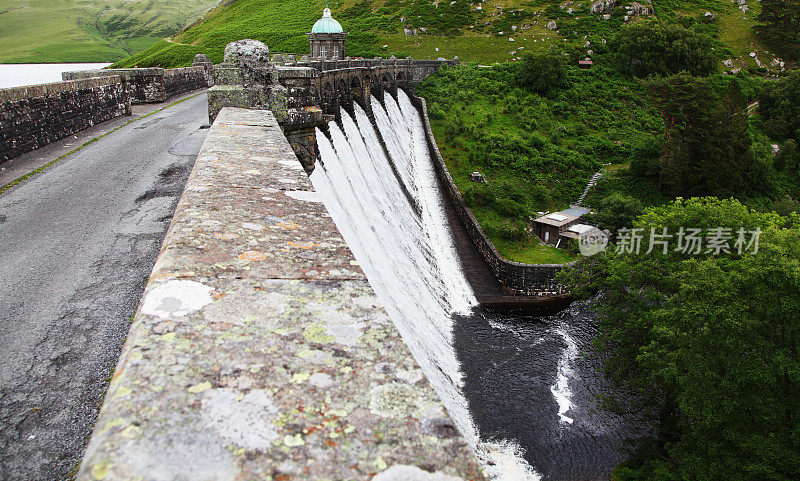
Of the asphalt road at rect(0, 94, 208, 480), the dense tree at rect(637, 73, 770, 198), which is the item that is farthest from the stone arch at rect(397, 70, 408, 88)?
the asphalt road at rect(0, 94, 208, 480)

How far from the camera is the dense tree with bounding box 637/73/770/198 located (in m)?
37.1

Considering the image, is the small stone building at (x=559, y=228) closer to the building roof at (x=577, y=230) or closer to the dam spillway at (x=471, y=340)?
the building roof at (x=577, y=230)

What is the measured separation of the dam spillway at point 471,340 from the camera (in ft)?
51.4

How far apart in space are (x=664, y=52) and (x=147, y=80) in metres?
57.2

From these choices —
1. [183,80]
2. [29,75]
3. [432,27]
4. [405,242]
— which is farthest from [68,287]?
[29,75]

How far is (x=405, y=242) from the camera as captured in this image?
2252cm

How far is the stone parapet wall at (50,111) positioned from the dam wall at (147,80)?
114 inches

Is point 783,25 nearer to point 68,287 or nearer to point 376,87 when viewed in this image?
point 376,87

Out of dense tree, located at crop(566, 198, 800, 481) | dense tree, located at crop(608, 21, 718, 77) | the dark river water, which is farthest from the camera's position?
dense tree, located at crop(608, 21, 718, 77)

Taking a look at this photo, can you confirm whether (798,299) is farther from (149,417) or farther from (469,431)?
(149,417)

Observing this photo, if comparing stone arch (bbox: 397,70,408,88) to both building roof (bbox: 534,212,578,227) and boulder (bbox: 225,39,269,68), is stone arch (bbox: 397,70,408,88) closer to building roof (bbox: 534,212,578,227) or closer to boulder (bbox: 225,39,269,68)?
building roof (bbox: 534,212,578,227)

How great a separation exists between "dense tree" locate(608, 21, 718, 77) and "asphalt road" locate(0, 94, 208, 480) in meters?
61.0

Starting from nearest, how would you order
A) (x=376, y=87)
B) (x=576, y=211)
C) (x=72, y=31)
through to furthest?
(x=576, y=211) < (x=376, y=87) < (x=72, y=31)

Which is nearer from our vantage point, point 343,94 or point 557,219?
point 343,94
